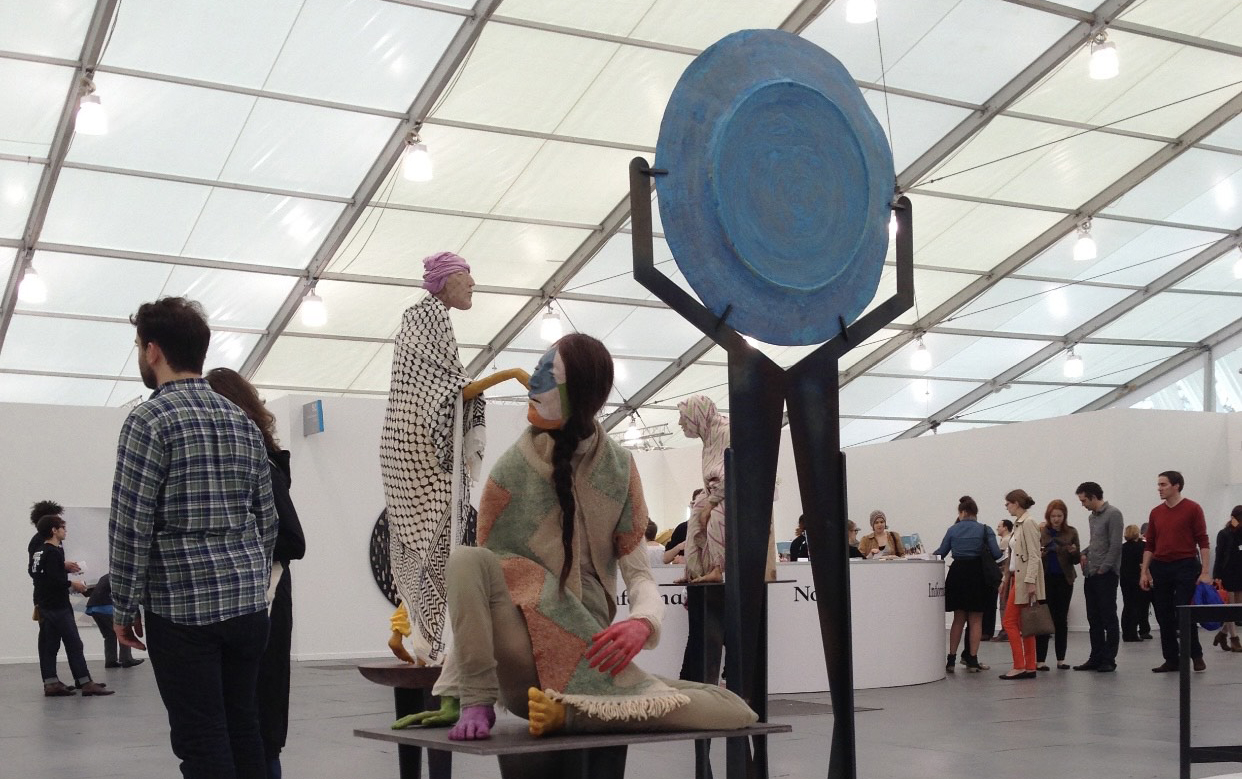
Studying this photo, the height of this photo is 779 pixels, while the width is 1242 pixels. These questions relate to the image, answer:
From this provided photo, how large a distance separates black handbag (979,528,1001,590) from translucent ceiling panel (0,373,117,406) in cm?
1168

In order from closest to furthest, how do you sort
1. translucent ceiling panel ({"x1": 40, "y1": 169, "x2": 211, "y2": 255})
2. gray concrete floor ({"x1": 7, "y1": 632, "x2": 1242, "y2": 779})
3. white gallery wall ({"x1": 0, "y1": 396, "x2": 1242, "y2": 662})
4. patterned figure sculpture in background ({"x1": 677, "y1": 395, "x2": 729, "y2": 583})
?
gray concrete floor ({"x1": 7, "y1": 632, "x2": 1242, "y2": 779})
patterned figure sculpture in background ({"x1": 677, "y1": 395, "x2": 729, "y2": 583})
white gallery wall ({"x1": 0, "y1": 396, "x2": 1242, "y2": 662})
translucent ceiling panel ({"x1": 40, "y1": 169, "x2": 211, "y2": 255})

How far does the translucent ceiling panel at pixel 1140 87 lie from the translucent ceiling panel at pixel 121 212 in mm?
9255

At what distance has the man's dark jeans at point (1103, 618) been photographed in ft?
30.0

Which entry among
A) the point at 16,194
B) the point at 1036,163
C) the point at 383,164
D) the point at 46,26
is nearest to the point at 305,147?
the point at 383,164

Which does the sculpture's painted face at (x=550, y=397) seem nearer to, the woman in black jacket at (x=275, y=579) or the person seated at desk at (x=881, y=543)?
the woman in black jacket at (x=275, y=579)

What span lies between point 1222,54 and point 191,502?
1414 cm

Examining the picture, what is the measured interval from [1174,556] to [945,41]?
20.1 ft

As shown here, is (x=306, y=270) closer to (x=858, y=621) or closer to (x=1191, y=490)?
(x=858, y=621)

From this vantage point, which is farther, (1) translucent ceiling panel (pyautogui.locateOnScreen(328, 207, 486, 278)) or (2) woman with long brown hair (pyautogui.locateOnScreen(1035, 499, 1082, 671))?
(1) translucent ceiling panel (pyautogui.locateOnScreen(328, 207, 486, 278))

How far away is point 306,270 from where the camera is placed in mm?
15070

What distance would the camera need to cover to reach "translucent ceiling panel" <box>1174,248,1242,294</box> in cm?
1803

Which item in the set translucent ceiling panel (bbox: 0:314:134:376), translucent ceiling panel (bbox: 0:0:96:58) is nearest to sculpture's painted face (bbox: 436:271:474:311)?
translucent ceiling panel (bbox: 0:0:96:58)

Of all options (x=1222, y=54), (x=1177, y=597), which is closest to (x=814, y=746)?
(x=1177, y=597)

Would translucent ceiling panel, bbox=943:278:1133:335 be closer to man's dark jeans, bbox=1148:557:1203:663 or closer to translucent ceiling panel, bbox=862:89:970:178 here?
translucent ceiling panel, bbox=862:89:970:178
